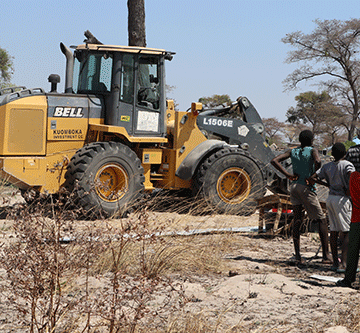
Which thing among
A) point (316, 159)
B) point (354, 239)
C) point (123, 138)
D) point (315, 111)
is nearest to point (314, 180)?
point (316, 159)

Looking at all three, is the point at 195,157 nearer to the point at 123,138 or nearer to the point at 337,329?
the point at 123,138

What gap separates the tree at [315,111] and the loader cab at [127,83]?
2587 centimetres

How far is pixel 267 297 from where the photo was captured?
5145mm

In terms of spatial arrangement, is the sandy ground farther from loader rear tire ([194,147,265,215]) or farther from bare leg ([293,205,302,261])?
loader rear tire ([194,147,265,215])

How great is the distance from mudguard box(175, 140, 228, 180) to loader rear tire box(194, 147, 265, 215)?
136 mm

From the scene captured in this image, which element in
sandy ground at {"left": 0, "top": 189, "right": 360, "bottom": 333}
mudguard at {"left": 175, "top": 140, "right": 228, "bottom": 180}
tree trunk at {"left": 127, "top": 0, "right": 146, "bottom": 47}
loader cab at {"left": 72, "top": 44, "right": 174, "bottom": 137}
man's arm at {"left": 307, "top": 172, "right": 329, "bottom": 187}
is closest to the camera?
sandy ground at {"left": 0, "top": 189, "right": 360, "bottom": 333}

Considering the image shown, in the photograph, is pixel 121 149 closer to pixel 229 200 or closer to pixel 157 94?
pixel 157 94

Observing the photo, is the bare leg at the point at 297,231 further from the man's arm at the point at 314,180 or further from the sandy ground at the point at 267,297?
the man's arm at the point at 314,180

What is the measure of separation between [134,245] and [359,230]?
2.46 m

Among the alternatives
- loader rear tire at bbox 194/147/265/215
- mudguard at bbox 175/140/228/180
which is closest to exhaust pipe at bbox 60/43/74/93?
mudguard at bbox 175/140/228/180

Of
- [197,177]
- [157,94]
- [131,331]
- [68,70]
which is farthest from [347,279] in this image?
[68,70]

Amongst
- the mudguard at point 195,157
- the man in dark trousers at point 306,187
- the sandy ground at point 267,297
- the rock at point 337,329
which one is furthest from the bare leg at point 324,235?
the mudguard at point 195,157

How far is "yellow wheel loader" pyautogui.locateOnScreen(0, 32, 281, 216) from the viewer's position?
9242 millimetres

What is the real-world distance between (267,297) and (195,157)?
17.9 ft
